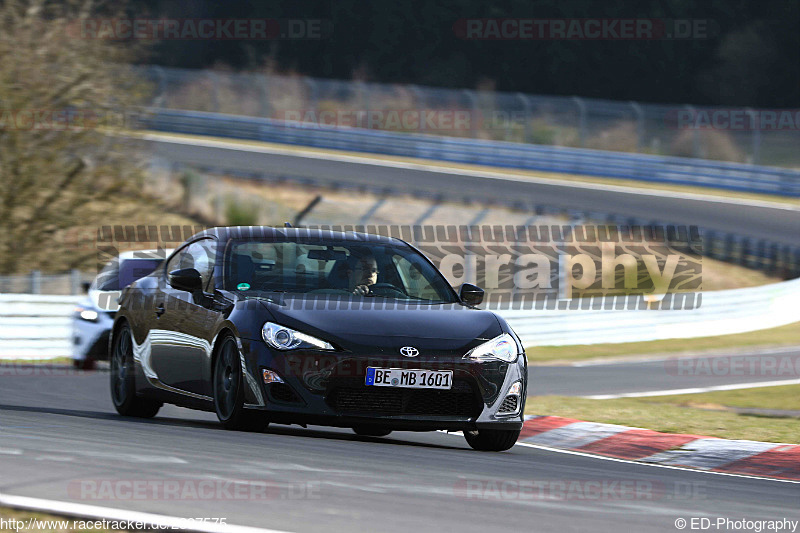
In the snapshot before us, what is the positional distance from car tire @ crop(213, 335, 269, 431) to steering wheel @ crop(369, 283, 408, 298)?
1050mm

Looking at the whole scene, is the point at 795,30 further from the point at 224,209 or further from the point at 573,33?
the point at 224,209

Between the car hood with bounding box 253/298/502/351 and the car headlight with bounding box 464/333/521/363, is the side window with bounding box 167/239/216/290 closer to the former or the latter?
the car hood with bounding box 253/298/502/351

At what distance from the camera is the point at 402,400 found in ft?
25.0

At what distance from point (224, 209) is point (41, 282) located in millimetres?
12429

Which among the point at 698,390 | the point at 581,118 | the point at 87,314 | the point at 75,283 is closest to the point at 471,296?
the point at 87,314

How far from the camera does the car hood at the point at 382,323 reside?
7629 millimetres

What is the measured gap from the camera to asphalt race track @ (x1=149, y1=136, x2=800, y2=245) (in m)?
33.3

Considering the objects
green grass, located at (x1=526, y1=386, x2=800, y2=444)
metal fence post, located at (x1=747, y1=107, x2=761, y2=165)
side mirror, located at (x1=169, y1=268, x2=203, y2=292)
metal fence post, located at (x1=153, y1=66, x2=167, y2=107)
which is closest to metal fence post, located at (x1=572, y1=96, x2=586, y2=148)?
metal fence post, located at (x1=747, y1=107, x2=761, y2=165)

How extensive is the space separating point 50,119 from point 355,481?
1930cm

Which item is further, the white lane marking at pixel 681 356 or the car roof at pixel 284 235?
the white lane marking at pixel 681 356

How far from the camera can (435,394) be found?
7703 millimetres

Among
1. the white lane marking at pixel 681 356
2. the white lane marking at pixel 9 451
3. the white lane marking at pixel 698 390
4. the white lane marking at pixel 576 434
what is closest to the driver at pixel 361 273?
the white lane marking at pixel 576 434

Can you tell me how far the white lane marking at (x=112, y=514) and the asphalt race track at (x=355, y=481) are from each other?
0.09 metres

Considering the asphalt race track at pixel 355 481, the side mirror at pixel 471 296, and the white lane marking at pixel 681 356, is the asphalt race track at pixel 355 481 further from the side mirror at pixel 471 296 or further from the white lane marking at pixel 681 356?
the white lane marking at pixel 681 356
